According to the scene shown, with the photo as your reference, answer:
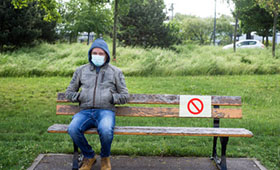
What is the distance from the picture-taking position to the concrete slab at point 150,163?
4223 millimetres

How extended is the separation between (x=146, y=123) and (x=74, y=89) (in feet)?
8.52

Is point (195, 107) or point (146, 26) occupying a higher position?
point (146, 26)

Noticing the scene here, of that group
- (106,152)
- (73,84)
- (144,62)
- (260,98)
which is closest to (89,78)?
(73,84)

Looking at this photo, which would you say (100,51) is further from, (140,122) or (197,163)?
(140,122)

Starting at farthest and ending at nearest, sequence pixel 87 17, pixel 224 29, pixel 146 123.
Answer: pixel 224 29, pixel 87 17, pixel 146 123

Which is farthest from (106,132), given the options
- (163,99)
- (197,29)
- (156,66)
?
(197,29)

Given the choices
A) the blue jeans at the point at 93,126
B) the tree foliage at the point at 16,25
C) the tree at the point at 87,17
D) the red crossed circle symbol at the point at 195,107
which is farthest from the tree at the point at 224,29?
the blue jeans at the point at 93,126

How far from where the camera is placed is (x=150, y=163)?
438cm

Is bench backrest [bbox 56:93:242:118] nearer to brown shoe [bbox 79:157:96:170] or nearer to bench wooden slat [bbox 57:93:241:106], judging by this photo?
bench wooden slat [bbox 57:93:241:106]

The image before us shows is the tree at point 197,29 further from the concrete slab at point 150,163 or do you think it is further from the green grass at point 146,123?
the concrete slab at point 150,163

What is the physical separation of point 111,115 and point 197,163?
1.32 meters

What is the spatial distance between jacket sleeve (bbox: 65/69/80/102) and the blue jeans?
20cm

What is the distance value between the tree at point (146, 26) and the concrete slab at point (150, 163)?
2391cm

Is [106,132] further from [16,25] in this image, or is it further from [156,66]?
[16,25]
